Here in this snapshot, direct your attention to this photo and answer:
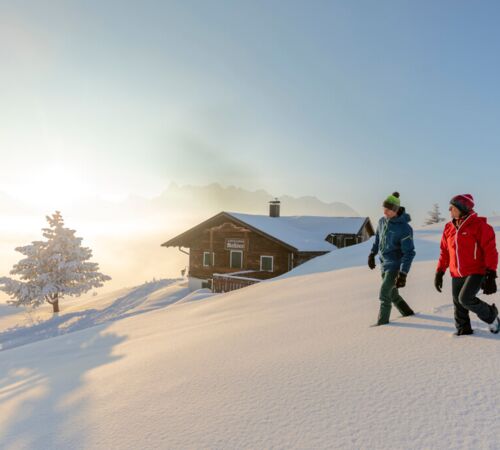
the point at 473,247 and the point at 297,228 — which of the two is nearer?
the point at 473,247

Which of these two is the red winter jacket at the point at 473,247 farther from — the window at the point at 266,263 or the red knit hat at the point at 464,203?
the window at the point at 266,263

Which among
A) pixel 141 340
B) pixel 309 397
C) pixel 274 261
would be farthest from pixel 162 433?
pixel 274 261

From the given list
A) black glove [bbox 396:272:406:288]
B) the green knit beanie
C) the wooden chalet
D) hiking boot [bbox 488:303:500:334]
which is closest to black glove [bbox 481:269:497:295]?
hiking boot [bbox 488:303:500:334]

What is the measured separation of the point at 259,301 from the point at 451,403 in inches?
221

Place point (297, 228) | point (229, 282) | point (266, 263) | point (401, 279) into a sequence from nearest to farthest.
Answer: point (401, 279) → point (229, 282) → point (266, 263) → point (297, 228)

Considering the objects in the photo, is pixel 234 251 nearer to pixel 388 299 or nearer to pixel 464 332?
pixel 388 299

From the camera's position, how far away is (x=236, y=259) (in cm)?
2286

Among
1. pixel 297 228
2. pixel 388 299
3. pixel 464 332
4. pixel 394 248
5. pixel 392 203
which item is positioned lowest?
pixel 464 332

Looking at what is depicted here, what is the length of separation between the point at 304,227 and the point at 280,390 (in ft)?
81.9

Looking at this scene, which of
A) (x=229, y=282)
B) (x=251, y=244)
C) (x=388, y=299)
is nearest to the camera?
(x=388, y=299)

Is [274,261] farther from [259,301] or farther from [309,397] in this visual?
[309,397]

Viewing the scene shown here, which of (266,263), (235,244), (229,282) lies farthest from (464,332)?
(235,244)

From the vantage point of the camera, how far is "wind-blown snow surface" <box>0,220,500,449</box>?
1.88 metres

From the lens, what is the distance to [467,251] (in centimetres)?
329
